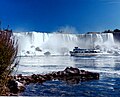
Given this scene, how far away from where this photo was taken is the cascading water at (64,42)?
120 metres

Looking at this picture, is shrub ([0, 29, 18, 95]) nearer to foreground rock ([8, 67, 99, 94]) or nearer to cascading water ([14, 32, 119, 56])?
foreground rock ([8, 67, 99, 94])

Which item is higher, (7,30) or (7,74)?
(7,30)

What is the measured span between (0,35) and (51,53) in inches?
4574

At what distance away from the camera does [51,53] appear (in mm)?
125812

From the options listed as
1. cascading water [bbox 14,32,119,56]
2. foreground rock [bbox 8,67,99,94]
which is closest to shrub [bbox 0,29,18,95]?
foreground rock [bbox 8,67,99,94]

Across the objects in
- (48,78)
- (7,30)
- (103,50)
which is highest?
(103,50)

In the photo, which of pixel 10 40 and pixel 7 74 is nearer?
pixel 7 74

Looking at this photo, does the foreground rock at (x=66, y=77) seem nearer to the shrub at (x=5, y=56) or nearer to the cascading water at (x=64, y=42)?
the shrub at (x=5, y=56)

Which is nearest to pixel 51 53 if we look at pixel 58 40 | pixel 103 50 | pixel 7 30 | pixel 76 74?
pixel 58 40

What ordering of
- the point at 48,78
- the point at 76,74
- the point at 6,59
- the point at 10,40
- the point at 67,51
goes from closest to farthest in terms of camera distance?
the point at 6,59 < the point at 10,40 < the point at 48,78 < the point at 76,74 < the point at 67,51

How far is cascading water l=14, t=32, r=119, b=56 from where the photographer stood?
120 metres

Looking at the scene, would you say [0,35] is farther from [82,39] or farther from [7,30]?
[82,39]

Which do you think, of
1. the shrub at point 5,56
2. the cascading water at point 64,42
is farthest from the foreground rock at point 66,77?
the cascading water at point 64,42

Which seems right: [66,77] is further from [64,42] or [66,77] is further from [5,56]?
[64,42]
